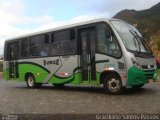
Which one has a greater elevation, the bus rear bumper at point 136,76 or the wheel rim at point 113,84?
the bus rear bumper at point 136,76

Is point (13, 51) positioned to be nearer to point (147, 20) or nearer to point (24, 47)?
point (24, 47)

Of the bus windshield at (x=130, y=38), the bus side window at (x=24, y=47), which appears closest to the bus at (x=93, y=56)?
the bus windshield at (x=130, y=38)

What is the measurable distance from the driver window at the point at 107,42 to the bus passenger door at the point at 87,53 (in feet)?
1.54

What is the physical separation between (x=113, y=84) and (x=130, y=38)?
6.16 feet

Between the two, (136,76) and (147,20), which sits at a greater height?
(147,20)

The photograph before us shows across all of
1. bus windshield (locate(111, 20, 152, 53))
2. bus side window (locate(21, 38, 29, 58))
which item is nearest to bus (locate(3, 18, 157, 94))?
bus windshield (locate(111, 20, 152, 53))

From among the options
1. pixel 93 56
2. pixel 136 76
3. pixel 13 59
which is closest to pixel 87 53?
pixel 93 56

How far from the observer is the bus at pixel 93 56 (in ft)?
46.6

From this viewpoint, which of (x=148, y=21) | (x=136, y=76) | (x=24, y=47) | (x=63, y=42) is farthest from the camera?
(x=148, y=21)

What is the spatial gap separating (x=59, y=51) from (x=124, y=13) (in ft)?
346

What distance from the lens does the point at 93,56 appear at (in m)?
15.5

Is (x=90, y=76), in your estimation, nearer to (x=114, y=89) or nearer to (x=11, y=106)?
(x=114, y=89)

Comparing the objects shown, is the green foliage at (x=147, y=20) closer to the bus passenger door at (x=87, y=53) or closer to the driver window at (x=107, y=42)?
the bus passenger door at (x=87, y=53)

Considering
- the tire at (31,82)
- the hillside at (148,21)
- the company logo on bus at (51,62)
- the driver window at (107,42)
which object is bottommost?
the tire at (31,82)
